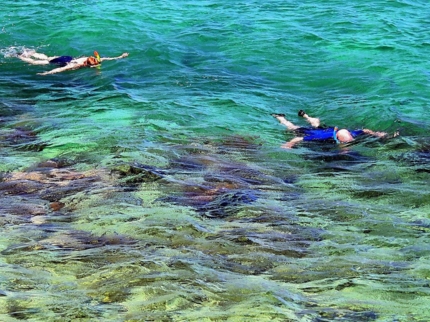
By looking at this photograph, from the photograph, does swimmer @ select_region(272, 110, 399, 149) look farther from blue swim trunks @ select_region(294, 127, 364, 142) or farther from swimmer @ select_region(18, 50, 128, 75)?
swimmer @ select_region(18, 50, 128, 75)

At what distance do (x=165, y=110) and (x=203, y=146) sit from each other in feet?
8.23

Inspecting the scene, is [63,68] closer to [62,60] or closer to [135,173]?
[62,60]

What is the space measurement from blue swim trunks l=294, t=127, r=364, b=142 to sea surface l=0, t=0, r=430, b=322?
0.68 ft

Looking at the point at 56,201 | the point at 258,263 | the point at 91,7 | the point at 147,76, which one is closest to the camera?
the point at 258,263

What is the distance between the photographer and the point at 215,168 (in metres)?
9.62

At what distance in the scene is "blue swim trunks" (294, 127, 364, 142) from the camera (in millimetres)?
11463

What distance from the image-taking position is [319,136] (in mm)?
11539

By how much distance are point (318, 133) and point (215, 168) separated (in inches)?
115

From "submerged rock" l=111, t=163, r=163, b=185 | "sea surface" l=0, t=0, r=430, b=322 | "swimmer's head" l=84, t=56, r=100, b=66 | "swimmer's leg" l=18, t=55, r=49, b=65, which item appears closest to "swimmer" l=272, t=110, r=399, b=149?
"sea surface" l=0, t=0, r=430, b=322

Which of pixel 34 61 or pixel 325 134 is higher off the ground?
pixel 34 61

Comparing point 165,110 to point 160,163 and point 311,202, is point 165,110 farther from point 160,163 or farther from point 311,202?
point 311,202

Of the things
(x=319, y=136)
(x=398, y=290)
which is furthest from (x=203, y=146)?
(x=398, y=290)

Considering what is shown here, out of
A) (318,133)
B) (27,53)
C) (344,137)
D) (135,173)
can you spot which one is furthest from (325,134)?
(27,53)

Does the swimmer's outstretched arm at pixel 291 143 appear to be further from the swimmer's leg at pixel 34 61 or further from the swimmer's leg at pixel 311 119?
the swimmer's leg at pixel 34 61
